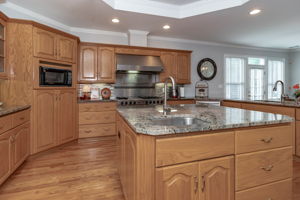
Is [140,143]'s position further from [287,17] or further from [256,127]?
[287,17]

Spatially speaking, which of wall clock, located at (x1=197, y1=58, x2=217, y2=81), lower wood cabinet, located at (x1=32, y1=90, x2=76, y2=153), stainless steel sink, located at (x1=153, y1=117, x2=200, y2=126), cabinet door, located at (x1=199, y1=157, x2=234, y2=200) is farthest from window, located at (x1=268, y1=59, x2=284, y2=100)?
lower wood cabinet, located at (x1=32, y1=90, x2=76, y2=153)

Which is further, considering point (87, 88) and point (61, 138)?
point (87, 88)

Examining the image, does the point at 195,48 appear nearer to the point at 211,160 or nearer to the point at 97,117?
the point at 97,117

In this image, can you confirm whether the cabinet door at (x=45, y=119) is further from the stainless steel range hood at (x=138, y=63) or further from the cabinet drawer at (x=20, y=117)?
the stainless steel range hood at (x=138, y=63)

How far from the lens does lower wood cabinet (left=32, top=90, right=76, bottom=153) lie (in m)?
2.66

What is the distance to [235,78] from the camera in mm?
5629

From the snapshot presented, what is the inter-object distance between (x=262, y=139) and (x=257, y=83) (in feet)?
18.2

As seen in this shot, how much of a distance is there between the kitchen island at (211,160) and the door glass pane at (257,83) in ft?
16.8

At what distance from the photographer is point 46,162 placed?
2525 mm

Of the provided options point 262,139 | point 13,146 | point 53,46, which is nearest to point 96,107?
point 53,46

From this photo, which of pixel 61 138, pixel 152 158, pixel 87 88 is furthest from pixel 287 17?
pixel 61 138

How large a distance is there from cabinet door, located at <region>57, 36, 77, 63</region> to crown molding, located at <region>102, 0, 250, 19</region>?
3.51ft

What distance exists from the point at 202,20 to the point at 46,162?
12.7 ft

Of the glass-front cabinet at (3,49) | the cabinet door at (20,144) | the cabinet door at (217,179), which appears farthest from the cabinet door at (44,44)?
the cabinet door at (217,179)
